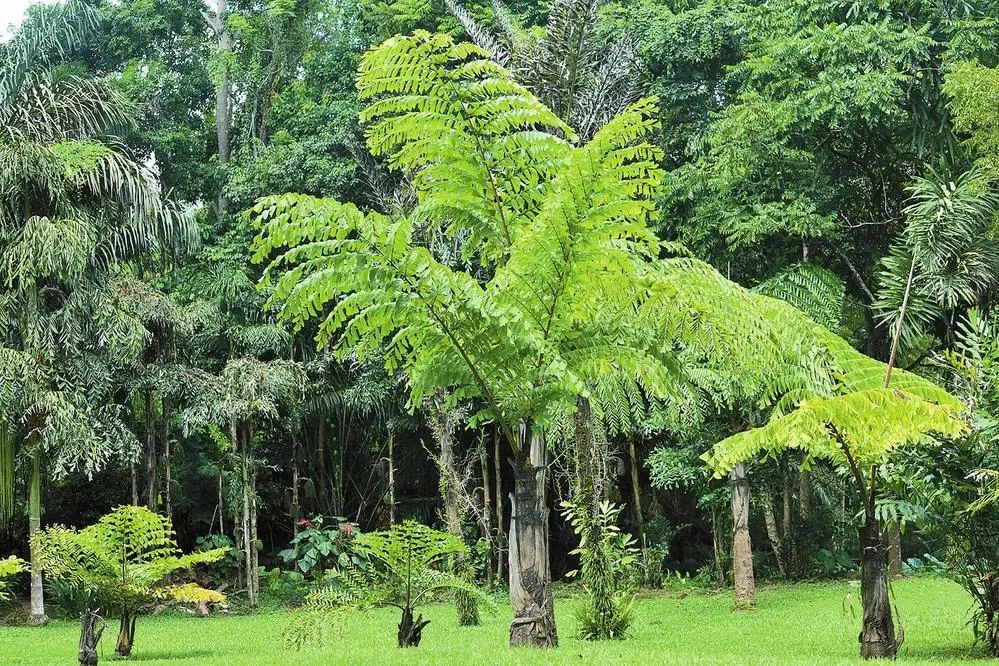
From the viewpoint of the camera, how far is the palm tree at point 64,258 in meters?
14.5

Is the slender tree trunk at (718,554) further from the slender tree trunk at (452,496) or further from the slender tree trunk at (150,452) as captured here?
the slender tree trunk at (150,452)

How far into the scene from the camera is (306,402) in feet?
61.3

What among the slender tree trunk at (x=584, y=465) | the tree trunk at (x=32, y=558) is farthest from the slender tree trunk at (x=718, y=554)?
the tree trunk at (x=32, y=558)

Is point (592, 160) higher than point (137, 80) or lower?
lower

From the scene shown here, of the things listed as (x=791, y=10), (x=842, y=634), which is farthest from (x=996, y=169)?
(x=842, y=634)

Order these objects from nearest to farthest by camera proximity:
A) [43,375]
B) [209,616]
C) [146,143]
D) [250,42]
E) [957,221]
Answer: [957,221] < [43,375] < [209,616] < [146,143] < [250,42]

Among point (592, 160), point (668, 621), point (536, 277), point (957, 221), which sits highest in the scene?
point (957, 221)

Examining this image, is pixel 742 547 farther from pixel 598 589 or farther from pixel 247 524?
pixel 247 524

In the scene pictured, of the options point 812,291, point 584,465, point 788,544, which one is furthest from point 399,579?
point 788,544

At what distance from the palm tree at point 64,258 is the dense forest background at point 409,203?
0.22ft

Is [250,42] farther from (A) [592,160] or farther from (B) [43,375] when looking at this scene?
(A) [592,160]

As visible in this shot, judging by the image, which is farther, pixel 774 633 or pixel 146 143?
pixel 146 143

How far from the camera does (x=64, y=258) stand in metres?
14.4

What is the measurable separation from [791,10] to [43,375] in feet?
39.6
